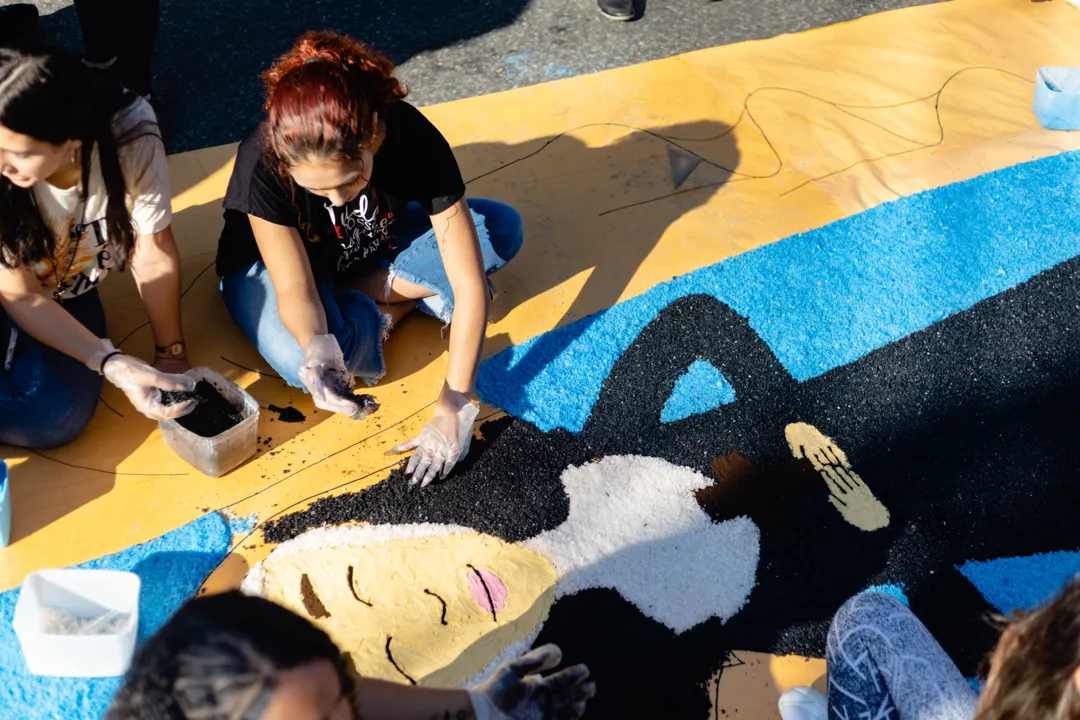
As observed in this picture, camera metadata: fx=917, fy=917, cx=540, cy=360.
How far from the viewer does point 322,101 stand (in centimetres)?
172

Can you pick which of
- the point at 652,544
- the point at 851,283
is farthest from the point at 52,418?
the point at 851,283

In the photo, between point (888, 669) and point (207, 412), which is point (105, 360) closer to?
point (207, 412)

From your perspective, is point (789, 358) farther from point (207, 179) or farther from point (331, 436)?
point (207, 179)

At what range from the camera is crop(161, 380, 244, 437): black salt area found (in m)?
2.06

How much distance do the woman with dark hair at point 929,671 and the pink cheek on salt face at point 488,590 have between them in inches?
23.1

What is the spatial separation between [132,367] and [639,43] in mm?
2369

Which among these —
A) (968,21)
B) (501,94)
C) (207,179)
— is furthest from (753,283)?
(968,21)

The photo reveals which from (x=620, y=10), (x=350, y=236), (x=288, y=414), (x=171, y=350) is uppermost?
(x=620, y=10)

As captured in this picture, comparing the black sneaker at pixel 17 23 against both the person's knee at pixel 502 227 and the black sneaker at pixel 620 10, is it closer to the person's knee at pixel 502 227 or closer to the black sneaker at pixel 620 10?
the person's knee at pixel 502 227

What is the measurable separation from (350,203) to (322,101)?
43cm

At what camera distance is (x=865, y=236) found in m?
2.83

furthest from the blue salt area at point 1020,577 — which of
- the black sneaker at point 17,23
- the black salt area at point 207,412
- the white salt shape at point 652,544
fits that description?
the black sneaker at point 17,23

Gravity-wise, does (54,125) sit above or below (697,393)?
above

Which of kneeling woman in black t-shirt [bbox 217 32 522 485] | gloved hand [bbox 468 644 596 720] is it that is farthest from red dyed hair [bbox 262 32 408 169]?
gloved hand [bbox 468 644 596 720]
